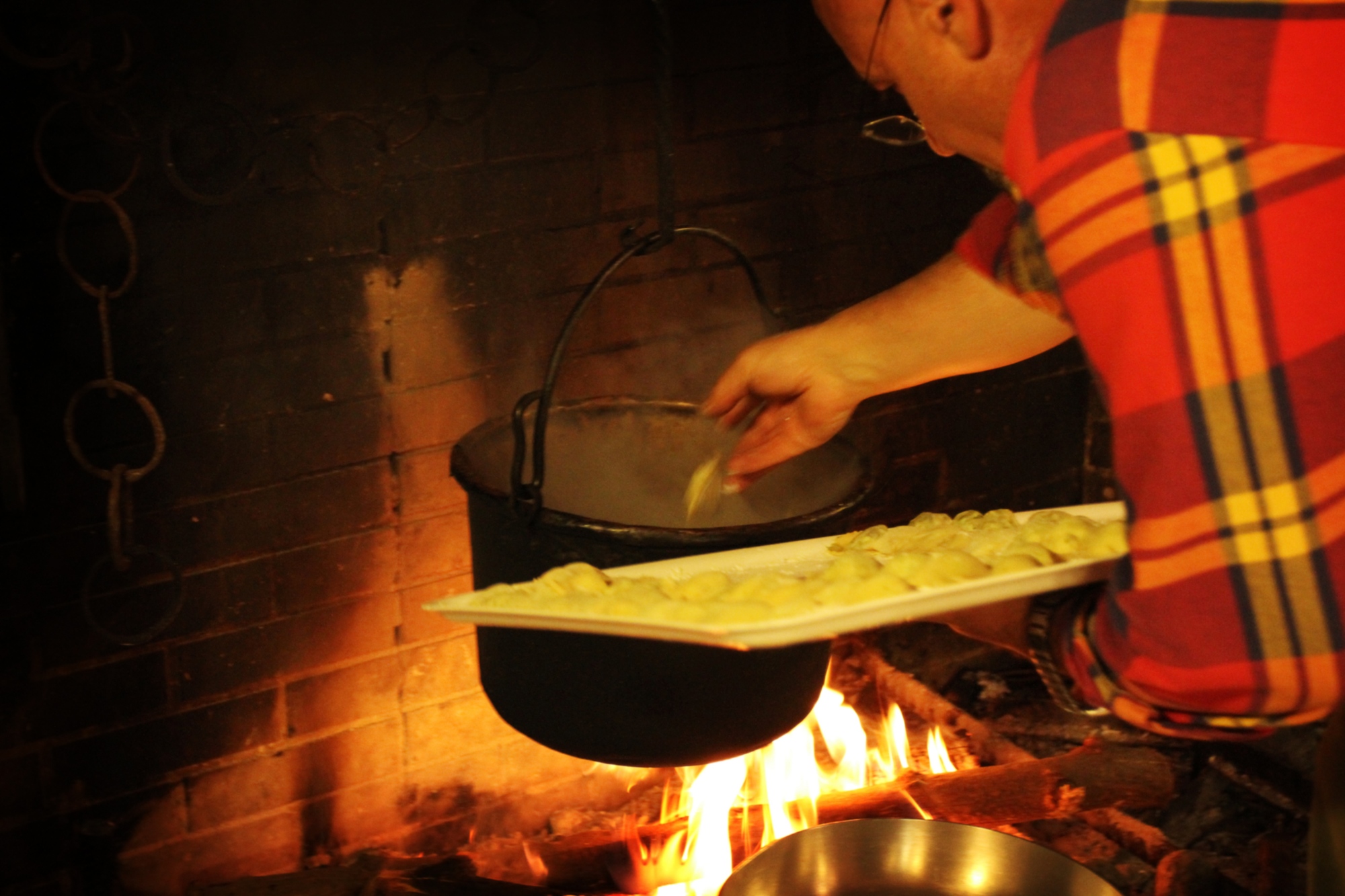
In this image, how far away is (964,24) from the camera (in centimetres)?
127

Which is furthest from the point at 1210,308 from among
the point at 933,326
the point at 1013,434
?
the point at 1013,434

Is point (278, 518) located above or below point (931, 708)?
above

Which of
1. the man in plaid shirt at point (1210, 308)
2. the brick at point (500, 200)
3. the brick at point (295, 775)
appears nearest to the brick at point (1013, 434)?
the brick at point (500, 200)

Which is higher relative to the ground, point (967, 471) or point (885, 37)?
point (885, 37)

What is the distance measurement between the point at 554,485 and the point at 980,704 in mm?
1513

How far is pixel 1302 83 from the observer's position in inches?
38.9

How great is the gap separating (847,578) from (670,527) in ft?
1.30

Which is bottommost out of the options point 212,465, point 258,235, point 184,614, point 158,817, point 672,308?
point 158,817

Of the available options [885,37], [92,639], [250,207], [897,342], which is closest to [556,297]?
[250,207]

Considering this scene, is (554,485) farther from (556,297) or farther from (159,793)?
(159,793)

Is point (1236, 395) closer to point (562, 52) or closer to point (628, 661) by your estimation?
point (628, 661)

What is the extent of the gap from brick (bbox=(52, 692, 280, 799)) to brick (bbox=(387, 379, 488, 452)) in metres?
0.55

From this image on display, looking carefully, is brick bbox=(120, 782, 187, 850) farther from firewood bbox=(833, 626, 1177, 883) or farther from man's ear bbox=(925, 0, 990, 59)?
man's ear bbox=(925, 0, 990, 59)

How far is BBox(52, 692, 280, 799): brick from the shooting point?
2174mm
